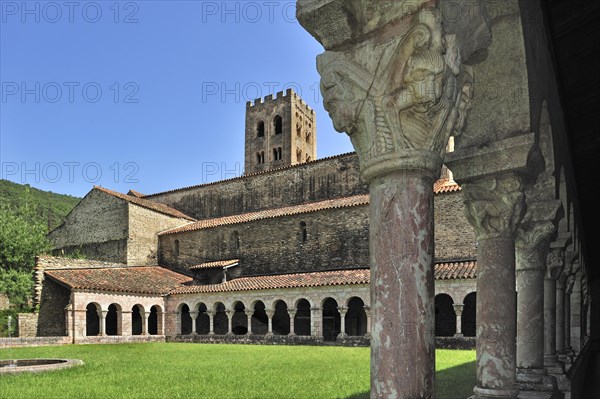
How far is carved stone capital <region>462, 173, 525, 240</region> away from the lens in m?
3.68

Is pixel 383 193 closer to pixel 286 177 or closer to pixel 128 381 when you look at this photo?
pixel 128 381

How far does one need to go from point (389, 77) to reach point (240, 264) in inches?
991

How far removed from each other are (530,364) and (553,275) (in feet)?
6.97

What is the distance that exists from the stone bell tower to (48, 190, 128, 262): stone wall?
49.3ft

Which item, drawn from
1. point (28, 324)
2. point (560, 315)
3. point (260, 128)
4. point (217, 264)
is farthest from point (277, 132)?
point (560, 315)

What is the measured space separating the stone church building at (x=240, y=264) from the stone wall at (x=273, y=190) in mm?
70

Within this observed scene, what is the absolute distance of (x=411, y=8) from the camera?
208 centimetres

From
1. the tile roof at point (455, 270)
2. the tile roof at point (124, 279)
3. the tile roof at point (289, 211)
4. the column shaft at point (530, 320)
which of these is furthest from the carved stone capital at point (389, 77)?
the tile roof at point (124, 279)

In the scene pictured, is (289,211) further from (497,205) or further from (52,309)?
(497,205)

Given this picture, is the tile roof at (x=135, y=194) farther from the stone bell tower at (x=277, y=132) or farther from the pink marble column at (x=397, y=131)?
the pink marble column at (x=397, y=131)

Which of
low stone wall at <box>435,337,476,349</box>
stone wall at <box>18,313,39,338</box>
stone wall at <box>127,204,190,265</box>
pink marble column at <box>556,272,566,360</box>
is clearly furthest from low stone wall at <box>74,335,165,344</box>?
pink marble column at <box>556,272,566,360</box>

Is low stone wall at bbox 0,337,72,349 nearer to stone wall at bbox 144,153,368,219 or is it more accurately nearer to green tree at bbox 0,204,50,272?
green tree at bbox 0,204,50,272

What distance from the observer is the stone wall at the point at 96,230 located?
2878cm

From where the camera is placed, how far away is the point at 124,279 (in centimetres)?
2428
